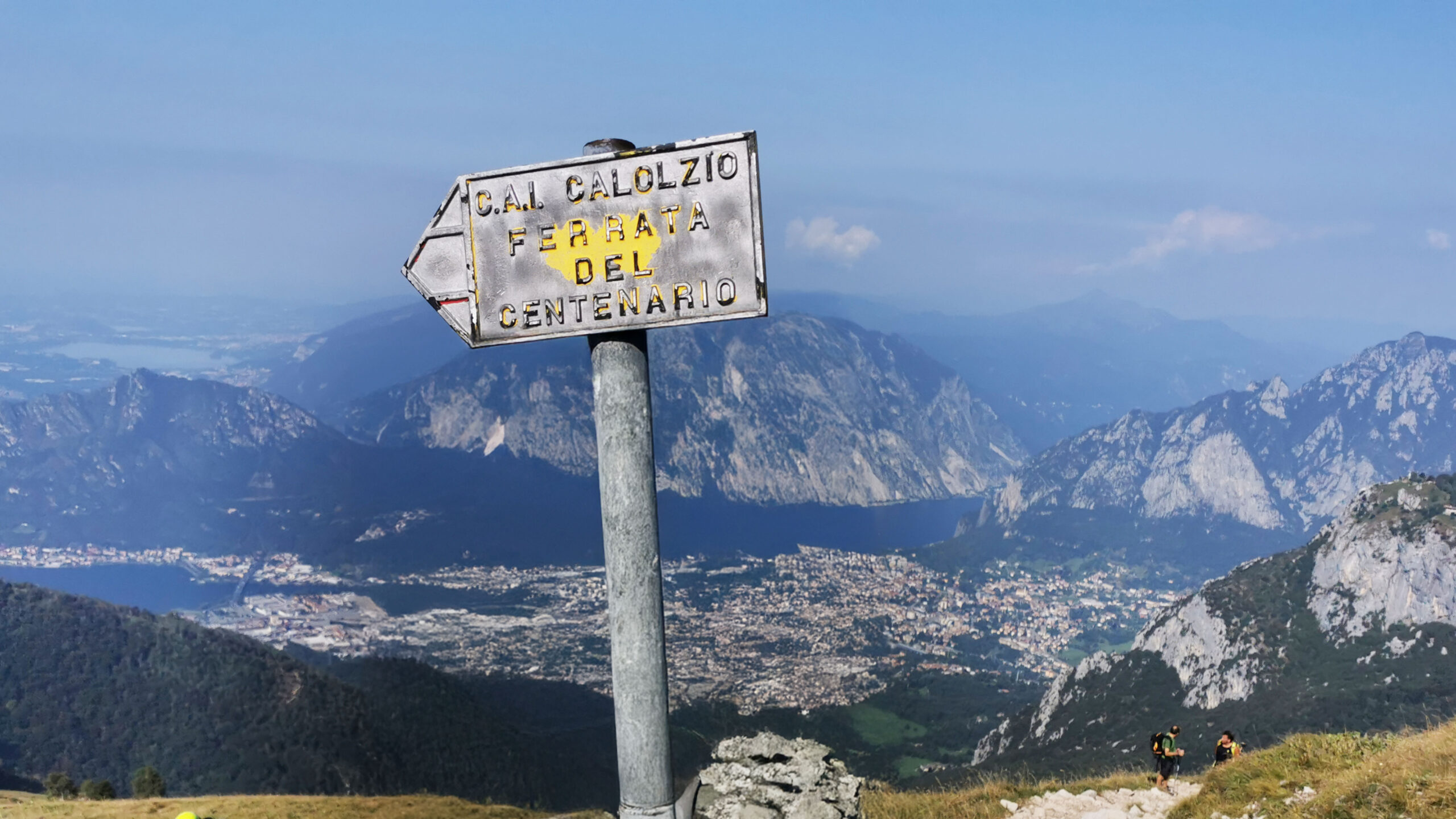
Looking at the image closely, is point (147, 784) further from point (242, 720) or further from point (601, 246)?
point (601, 246)

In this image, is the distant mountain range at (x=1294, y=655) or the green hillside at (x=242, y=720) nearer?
the green hillside at (x=242, y=720)

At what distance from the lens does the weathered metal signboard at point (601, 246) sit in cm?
499

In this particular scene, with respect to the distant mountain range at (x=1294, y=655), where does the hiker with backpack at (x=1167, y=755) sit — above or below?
above

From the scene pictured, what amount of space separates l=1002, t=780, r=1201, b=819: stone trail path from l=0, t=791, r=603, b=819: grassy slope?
27.1 feet

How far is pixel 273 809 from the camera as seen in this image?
17938mm

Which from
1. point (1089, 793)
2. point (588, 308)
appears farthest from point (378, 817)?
point (588, 308)

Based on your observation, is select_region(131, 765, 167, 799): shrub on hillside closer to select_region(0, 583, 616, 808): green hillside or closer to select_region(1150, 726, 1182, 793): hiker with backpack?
select_region(0, 583, 616, 808): green hillside

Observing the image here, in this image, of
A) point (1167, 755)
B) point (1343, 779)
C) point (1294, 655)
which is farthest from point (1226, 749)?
point (1294, 655)

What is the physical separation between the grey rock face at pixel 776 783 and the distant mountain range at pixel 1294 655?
90992 millimetres

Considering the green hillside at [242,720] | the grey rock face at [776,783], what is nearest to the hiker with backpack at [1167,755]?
the grey rock face at [776,783]

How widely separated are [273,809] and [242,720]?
101m

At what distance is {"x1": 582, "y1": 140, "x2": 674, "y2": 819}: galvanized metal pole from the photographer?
5266 millimetres

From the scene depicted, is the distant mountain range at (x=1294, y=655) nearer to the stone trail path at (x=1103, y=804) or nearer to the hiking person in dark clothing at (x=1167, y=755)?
the hiking person in dark clothing at (x=1167, y=755)

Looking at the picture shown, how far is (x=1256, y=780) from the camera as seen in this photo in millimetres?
9898
